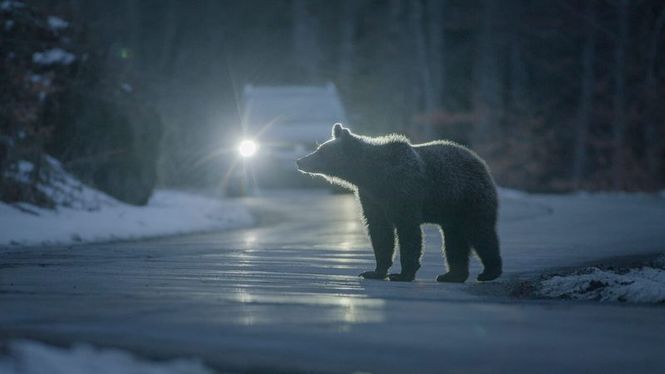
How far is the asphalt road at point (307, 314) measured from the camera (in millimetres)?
5770

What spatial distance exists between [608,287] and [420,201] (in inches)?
83.4

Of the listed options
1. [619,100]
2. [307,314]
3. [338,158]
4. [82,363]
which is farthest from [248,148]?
[82,363]

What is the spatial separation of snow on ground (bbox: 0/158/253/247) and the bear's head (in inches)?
175

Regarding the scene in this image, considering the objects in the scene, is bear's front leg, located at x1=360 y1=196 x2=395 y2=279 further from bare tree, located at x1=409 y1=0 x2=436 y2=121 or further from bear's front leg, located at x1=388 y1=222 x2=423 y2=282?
bare tree, located at x1=409 y1=0 x2=436 y2=121

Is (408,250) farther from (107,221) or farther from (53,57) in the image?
(53,57)

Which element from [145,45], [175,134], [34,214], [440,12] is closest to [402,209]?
[34,214]

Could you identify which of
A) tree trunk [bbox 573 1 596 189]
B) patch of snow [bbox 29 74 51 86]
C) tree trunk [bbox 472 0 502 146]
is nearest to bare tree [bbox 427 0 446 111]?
tree trunk [bbox 472 0 502 146]

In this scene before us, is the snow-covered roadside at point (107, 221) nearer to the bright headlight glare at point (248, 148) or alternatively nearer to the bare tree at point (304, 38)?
the bright headlight glare at point (248, 148)

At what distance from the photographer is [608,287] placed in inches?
338

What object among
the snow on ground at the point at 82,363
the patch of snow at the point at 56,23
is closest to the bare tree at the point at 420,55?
the patch of snow at the point at 56,23

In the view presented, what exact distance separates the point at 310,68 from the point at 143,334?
43198 mm

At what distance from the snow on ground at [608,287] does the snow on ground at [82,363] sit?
3.80m

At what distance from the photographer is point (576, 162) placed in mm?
40750

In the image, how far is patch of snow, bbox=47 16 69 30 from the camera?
19875 mm
